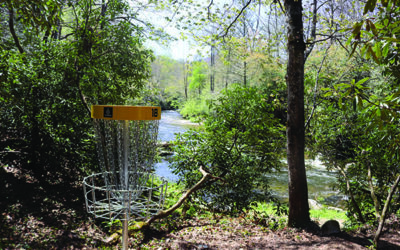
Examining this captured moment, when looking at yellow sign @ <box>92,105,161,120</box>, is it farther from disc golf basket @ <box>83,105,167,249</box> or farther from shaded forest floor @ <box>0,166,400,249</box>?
shaded forest floor @ <box>0,166,400,249</box>

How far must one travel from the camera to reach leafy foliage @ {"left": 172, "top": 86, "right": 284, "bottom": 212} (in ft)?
16.4

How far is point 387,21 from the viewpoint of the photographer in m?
1.77

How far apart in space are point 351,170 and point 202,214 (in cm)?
282

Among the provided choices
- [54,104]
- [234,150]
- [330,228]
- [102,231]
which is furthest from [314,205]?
[54,104]

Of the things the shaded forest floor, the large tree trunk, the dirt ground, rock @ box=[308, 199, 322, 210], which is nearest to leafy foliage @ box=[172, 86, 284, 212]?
the shaded forest floor

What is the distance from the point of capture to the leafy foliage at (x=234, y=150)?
16.4ft

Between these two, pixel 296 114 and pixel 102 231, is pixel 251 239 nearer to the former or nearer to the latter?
pixel 296 114

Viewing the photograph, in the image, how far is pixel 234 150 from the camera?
16.9 feet

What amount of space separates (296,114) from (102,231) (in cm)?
359

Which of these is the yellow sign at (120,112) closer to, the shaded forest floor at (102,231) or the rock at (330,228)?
the shaded forest floor at (102,231)

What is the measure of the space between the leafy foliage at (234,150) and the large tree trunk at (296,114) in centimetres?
97

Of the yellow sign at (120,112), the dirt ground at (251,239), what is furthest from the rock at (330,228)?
the yellow sign at (120,112)

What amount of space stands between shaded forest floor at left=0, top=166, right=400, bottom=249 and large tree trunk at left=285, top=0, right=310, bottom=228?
0.39 meters

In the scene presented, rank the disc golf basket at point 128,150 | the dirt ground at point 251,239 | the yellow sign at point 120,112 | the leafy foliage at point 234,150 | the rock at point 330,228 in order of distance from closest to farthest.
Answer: the yellow sign at point 120,112, the disc golf basket at point 128,150, the dirt ground at point 251,239, the rock at point 330,228, the leafy foliage at point 234,150
